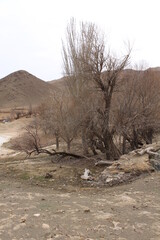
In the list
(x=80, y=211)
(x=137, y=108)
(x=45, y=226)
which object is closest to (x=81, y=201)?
(x=80, y=211)

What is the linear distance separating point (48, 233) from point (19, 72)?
107883mm

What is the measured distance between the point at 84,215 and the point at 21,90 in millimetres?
95829

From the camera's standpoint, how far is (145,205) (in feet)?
21.6

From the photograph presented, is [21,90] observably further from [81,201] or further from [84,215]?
[84,215]

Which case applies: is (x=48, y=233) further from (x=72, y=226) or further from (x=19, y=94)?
(x=19, y=94)

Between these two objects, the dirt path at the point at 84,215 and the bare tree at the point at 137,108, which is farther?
the bare tree at the point at 137,108

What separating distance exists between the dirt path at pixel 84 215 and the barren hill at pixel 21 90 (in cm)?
8055

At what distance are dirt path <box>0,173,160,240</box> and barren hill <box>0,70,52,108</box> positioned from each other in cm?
8055

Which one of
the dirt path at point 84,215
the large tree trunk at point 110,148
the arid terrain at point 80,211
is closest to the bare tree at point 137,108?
the large tree trunk at point 110,148

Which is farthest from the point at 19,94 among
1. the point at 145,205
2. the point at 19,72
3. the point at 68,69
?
the point at 145,205

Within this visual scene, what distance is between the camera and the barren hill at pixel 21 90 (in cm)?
9256

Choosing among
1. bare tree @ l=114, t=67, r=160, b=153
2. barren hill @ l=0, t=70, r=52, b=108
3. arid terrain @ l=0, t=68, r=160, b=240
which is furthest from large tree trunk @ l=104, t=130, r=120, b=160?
barren hill @ l=0, t=70, r=52, b=108

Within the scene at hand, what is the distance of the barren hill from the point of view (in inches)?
3644

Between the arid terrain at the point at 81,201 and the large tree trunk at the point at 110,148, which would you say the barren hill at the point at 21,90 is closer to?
the large tree trunk at the point at 110,148
